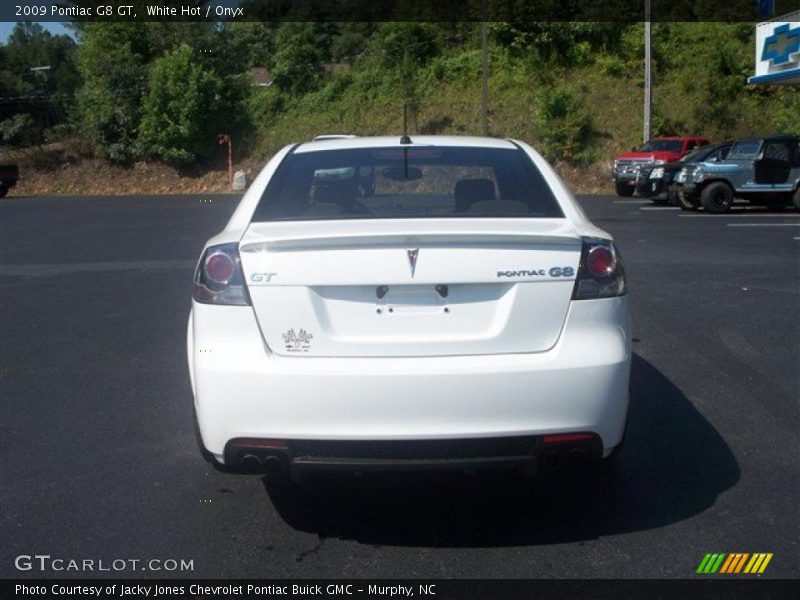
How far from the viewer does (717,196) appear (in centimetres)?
2233

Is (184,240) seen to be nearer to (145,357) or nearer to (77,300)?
(77,300)

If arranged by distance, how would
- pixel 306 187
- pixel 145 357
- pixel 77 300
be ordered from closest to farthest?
1. pixel 306 187
2. pixel 145 357
3. pixel 77 300

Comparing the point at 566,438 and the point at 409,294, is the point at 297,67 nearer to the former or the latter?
the point at 409,294

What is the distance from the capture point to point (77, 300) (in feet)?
36.4

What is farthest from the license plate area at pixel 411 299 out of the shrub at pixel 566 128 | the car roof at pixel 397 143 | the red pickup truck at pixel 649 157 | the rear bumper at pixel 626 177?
the shrub at pixel 566 128

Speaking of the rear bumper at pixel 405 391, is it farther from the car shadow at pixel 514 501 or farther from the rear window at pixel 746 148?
the rear window at pixel 746 148

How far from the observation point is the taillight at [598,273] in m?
4.16

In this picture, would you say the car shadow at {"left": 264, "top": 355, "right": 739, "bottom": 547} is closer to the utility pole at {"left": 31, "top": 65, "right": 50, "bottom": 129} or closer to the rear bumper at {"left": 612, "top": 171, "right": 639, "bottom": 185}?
the rear bumper at {"left": 612, "top": 171, "right": 639, "bottom": 185}

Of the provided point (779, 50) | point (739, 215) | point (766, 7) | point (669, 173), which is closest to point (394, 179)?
point (739, 215)

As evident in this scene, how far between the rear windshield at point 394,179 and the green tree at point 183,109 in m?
41.6

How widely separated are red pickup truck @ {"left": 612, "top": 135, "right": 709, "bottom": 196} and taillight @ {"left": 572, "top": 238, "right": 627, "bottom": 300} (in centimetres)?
2443

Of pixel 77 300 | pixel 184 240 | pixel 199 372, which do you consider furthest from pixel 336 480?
pixel 184 240

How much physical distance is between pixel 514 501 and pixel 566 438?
881mm
